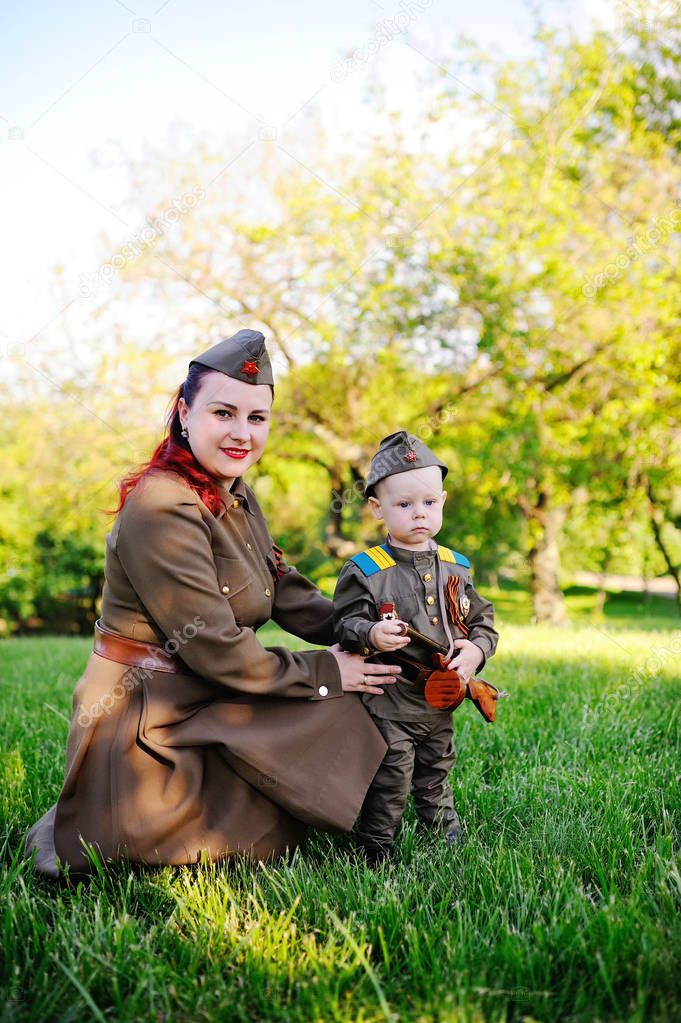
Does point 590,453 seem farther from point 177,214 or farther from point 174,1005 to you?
point 174,1005

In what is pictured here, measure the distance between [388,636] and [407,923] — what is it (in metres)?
0.89

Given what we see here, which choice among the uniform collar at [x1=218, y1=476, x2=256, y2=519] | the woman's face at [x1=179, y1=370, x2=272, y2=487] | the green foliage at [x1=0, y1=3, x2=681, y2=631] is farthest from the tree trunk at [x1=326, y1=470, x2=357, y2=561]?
the woman's face at [x1=179, y1=370, x2=272, y2=487]

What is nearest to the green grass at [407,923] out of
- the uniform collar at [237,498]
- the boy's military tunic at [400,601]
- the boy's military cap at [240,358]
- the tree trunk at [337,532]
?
the boy's military tunic at [400,601]

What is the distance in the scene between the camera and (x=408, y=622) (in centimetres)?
293

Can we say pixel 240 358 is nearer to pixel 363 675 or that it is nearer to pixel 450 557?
pixel 450 557

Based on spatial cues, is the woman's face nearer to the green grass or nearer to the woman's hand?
the woman's hand

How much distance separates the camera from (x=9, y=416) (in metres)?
20.5

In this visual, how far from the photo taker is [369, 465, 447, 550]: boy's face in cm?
290

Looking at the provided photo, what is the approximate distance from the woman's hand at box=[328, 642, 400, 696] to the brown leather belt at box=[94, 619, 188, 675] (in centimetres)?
54

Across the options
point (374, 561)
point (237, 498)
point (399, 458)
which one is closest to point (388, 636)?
point (374, 561)

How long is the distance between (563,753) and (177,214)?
15161mm

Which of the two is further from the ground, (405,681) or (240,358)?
(240,358)

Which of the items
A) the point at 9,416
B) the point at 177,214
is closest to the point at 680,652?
the point at 177,214

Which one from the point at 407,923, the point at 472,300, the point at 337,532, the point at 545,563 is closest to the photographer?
the point at 407,923
